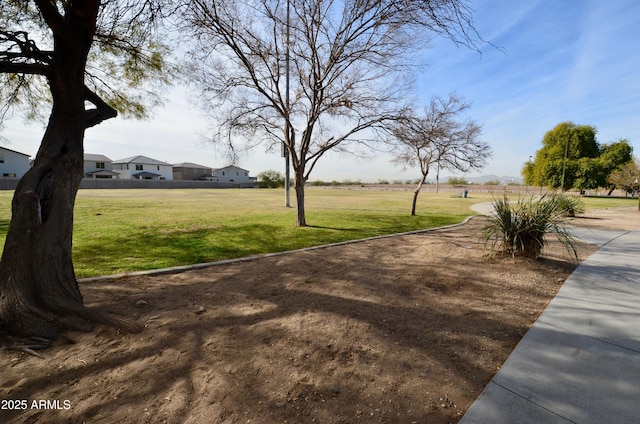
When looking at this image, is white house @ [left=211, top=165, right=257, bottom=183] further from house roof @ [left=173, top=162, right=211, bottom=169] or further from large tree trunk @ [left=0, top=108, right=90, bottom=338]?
large tree trunk @ [left=0, top=108, right=90, bottom=338]

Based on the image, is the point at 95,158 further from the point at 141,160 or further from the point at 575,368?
the point at 575,368

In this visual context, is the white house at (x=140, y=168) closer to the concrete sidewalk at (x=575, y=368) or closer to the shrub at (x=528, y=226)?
the shrub at (x=528, y=226)

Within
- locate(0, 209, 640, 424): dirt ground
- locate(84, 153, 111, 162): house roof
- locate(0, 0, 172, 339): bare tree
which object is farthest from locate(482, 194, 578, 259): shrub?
locate(84, 153, 111, 162): house roof

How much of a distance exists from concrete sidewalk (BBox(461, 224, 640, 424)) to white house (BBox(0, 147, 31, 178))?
58568 millimetres

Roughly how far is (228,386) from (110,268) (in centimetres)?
435

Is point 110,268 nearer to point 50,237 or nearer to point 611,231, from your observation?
point 50,237

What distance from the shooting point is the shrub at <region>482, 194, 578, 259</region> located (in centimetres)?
534

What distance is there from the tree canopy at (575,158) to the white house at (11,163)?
7621 centimetres

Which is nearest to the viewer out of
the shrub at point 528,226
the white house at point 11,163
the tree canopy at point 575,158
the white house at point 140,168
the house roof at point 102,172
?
the shrub at point 528,226

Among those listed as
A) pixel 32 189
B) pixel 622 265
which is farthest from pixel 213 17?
pixel 622 265

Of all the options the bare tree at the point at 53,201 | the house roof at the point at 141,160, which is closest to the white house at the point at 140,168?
the house roof at the point at 141,160

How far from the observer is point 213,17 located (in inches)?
282

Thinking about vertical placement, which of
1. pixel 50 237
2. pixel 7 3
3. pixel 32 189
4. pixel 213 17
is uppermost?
pixel 213 17

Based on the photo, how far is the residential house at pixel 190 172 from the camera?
72.1 meters
